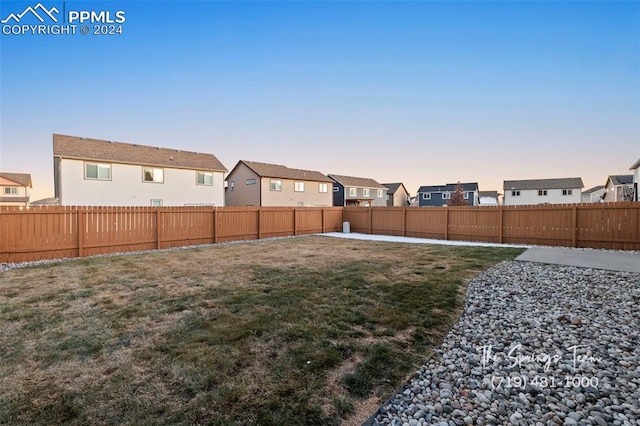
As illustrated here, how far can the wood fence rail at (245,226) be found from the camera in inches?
335

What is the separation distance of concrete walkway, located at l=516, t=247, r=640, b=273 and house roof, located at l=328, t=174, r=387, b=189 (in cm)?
3035

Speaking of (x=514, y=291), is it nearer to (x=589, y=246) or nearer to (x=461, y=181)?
(x=589, y=246)

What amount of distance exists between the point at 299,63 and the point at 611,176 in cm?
4935

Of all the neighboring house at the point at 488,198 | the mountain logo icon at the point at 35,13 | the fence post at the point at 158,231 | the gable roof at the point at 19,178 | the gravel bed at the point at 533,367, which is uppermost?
the mountain logo icon at the point at 35,13

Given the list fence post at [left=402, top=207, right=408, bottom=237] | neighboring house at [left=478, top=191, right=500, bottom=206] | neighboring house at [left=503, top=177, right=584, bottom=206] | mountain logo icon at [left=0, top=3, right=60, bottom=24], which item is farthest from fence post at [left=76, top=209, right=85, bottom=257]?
neighboring house at [left=478, top=191, right=500, bottom=206]

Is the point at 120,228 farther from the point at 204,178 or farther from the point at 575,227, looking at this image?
the point at 575,227

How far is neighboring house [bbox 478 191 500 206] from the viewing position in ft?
169

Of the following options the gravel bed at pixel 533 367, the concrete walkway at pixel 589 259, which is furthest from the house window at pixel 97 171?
the concrete walkway at pixel 589 259

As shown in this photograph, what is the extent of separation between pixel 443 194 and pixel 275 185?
108 ft

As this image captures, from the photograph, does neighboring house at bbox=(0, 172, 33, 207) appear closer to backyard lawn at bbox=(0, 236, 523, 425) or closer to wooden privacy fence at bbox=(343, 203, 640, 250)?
backyard lawn at bbox=(0, 236, 523, 425)

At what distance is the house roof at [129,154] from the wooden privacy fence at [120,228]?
35.2ft

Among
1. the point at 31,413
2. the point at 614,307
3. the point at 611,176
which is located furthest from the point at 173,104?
the point at 611,176

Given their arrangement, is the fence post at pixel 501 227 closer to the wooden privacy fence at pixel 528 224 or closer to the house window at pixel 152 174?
the wooden privacy fence at pixel 528 224

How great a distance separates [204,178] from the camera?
23375mm
